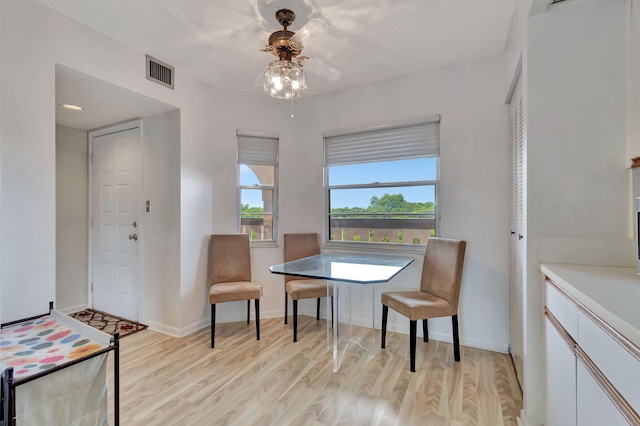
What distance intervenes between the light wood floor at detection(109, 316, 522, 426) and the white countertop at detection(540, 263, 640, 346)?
99 cm

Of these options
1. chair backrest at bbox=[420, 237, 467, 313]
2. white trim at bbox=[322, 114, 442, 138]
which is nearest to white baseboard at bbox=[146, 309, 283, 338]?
chair backrest at bbox=[420, 237, 467, 313]

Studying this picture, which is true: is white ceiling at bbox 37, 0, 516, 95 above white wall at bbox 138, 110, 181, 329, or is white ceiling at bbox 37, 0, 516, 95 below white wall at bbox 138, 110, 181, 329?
above

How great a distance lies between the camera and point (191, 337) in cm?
281

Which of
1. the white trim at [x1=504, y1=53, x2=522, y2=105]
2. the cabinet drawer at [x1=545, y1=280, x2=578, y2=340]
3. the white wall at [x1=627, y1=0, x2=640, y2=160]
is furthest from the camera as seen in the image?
the white trim at [x1=504, y1=53, x2=522, y2=105]

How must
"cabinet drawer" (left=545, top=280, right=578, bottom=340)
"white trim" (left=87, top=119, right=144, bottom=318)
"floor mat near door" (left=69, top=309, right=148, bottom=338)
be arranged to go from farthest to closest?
"white trim" (left=87, top=119, right=144, bottom=318) < "floor mat near door" (left=69, top=309, right=148, bottom=338) < "cabinet drawer" (left=545, top=280, right=578, bottom=340)

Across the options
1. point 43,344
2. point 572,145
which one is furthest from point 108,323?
point 572,145

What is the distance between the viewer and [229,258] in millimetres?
3068

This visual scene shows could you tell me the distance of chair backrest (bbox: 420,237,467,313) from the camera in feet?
7.63

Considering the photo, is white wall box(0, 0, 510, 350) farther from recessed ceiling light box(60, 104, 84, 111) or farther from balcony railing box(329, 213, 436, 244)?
recessed ceiling light box(60, 104, 84, 111)

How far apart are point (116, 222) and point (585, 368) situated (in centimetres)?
Result: 408

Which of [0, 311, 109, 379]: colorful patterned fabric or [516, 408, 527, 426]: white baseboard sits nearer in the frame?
[0, 311, 109, 379]: colorful patterned fabric

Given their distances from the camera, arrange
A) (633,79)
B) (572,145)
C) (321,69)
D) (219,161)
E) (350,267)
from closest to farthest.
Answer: (633,79) → (572,145) → (350,267) → (321,69) → (219,161)

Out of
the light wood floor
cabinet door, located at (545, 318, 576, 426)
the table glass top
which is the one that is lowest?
the light wood floor

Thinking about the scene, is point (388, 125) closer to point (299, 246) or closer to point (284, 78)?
point (284, 78)
